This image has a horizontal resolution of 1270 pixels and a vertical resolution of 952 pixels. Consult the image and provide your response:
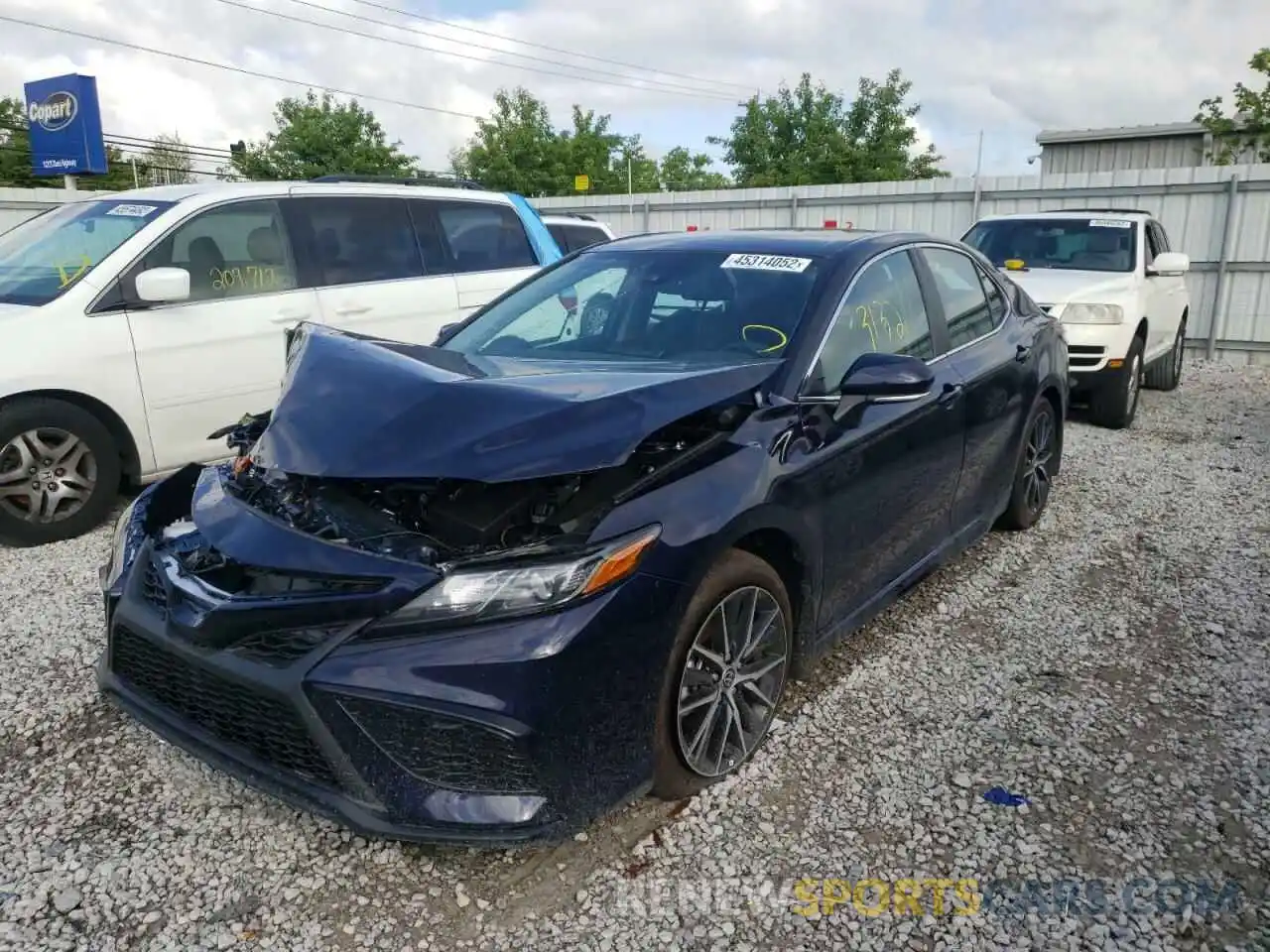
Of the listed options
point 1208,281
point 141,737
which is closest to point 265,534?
point 141,737

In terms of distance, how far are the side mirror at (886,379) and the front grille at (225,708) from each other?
6.30 feet

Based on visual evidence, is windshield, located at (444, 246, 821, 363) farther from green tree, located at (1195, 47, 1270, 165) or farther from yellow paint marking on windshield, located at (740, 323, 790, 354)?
green tree, located at (1195, 47, 1270, 165)

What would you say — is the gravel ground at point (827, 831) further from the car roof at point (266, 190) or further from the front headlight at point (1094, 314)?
the front headlight at point (1094, 314)

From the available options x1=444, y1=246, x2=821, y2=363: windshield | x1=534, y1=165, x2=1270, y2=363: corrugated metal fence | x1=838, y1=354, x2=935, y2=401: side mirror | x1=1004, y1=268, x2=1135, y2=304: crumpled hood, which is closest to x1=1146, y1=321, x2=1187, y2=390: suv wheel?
x1=1004, y1=268, x2=1135, y2=304: crumpled hood

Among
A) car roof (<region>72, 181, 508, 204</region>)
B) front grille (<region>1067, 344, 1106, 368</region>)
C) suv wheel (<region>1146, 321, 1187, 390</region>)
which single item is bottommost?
suv wheel (<region>1146, 321, 1187, 390</region>)

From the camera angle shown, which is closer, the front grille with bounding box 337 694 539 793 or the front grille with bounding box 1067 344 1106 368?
the front grille with bounding box 337 694 539 793

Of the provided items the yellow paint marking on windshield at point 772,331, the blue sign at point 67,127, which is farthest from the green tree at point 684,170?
the yellow paint marking on windshield at point 772,331

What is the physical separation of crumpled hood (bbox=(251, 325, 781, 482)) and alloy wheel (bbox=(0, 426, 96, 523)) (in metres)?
2.61

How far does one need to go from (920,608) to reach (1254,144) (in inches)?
968

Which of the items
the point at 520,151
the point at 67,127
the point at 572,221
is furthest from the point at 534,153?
the point at 572,221

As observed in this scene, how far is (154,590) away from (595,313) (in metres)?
1.92

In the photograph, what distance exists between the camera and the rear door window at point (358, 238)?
5.91 meters

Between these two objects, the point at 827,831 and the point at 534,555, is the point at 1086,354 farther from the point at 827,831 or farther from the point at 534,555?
the point at 534,555

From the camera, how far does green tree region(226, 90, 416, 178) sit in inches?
1192
